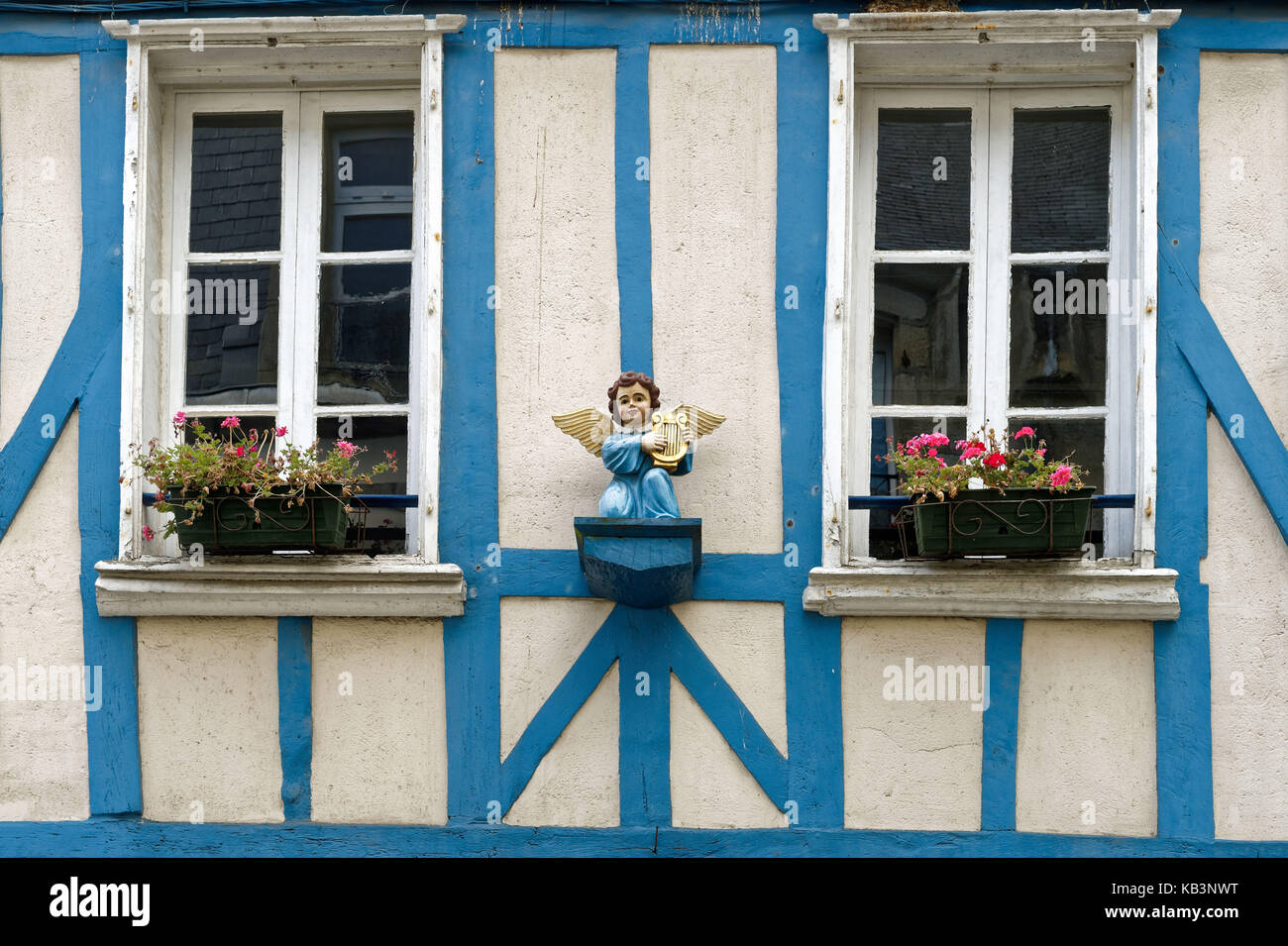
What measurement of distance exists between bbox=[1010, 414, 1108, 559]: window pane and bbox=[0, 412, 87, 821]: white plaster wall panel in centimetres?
339

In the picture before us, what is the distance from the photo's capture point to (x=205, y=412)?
588cm

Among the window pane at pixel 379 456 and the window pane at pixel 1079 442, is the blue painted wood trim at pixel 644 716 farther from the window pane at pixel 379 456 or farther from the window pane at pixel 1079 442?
the window pane at pixel 1079 442

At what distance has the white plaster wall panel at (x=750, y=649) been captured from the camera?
548 centimetres

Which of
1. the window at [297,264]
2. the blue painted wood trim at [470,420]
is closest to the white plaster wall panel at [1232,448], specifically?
the blue painted wood trim at [470,420]

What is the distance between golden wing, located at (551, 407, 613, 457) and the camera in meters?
5.44

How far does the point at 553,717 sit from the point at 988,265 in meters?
2.27

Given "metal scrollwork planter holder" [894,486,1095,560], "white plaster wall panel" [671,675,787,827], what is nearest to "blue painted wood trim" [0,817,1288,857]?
"white plaster wall panel" [671,675,787,827]

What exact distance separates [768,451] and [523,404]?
2.87ft

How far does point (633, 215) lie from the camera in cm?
573

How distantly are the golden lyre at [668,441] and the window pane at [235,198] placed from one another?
170 centimetres

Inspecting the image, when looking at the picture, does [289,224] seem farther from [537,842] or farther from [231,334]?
[537,842]

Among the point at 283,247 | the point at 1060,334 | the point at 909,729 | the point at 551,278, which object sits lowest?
the point at 909,729

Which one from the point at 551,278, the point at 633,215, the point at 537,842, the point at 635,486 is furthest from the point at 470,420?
the point at 537,842
